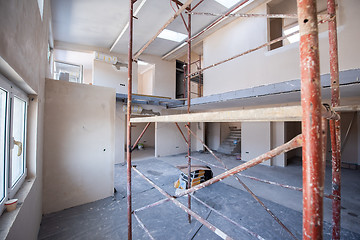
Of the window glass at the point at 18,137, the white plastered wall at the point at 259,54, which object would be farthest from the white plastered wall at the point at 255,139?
the window glass at the point at 18,137

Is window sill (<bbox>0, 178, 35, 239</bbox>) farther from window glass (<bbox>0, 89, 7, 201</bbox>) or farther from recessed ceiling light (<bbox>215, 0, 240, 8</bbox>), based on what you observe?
recessed ceiling light (<bbox>215, 0, 240, 8</bbox>)

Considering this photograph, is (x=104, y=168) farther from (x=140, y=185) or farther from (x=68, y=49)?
(x=68, y=49)

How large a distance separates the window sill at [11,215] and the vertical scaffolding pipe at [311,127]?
73.8 inches

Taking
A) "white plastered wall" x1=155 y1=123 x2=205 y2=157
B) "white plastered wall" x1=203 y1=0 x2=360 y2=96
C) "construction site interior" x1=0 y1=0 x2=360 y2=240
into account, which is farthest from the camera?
"white plastered wall" x1=155 y1=123 x2=205 y2=157

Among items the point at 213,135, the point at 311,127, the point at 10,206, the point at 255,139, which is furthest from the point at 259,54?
the point at 10,206

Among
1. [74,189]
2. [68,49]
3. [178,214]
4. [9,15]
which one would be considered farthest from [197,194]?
[68,49]

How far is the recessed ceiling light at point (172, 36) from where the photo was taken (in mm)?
6022

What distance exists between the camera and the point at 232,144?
30.2ft

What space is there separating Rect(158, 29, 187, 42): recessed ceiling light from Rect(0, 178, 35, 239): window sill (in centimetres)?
613

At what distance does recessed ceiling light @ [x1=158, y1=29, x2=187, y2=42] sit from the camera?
602 centimetres

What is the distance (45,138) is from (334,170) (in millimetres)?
4399

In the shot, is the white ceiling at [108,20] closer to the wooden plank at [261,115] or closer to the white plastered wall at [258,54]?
the white plastered wall at [258,54]

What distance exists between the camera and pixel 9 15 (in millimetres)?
1043

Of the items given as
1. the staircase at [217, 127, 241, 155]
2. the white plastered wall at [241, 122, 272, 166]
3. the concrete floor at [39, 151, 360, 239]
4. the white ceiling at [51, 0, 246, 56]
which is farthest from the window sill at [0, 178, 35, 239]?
the staircase at [217, 127, 241, 155]
